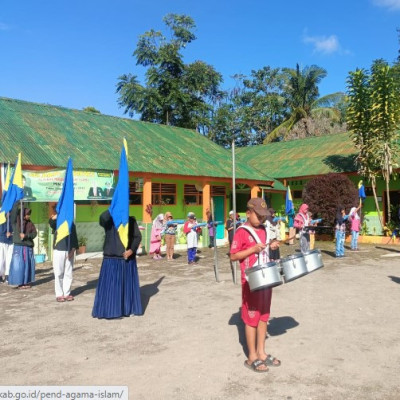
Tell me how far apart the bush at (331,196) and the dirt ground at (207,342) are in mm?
9047

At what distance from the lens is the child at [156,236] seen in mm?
12945

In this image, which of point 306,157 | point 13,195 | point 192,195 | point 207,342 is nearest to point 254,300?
point 207,342

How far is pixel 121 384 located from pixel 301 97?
34.3 meters

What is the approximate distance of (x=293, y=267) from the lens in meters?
4.64

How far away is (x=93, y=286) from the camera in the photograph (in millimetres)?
9055

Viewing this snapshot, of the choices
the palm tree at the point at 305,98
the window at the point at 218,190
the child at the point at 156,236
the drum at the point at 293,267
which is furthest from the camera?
the palm tree at the point at 305,98

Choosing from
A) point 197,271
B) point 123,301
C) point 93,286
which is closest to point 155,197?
point 197,271

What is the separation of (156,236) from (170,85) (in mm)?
20115

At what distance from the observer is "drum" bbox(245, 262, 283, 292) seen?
13.7 ft

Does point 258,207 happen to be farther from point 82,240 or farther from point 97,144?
point 97,144

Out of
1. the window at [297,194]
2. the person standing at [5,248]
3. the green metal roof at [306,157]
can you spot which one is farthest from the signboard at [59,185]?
the window at [297,194]

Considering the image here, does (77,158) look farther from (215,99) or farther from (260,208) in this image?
(215,99)

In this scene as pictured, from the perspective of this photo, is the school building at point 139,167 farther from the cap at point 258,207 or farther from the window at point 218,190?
the cap at point 258,207

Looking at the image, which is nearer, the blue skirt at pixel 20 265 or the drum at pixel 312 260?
the drum at pixel 312 260
